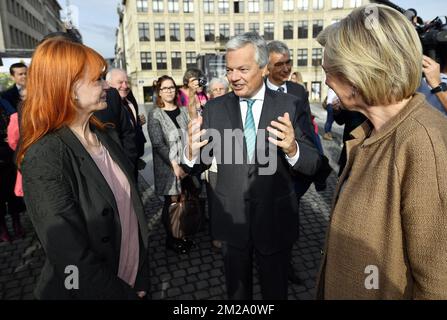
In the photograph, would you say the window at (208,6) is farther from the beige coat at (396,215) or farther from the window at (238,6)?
the beige coat at (396,215)

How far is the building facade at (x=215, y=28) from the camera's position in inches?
1786

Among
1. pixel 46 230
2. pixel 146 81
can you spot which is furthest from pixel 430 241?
pixel 146 81

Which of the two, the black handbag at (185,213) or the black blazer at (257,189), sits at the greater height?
the black blazer at (257,189)

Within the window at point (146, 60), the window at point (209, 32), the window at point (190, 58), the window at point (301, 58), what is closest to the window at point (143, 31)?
the window at point (146, 60)

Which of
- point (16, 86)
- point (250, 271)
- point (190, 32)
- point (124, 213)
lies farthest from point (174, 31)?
point (124, 213)

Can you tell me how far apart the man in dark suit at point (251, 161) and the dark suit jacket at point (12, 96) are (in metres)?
5.01

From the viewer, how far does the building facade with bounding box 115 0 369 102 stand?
1786 inches

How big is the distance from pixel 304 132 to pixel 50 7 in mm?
80640

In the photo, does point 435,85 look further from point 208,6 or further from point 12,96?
point 208,6

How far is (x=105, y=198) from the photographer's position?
5.76 feet

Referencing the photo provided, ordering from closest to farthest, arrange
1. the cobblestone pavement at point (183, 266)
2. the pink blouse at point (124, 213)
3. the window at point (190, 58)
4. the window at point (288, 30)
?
the pink blouse at point (124, 213) < the cobblestone pavement at point (183, 266) < the window at point (288, 30) < the window at point (190, 58)

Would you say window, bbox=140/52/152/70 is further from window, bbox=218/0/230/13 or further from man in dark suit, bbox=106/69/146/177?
man in dark suit, bbox=106/69/146/177

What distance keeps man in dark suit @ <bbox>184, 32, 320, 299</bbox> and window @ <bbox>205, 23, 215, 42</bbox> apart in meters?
47.6

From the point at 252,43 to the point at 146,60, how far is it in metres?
46.9
